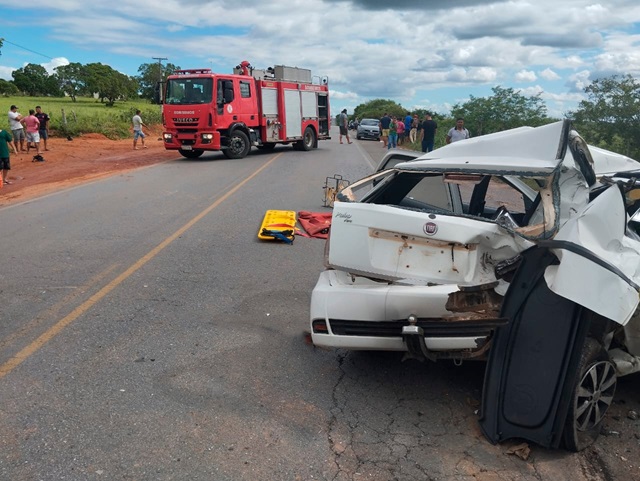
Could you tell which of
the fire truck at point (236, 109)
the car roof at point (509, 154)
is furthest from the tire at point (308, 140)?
the car roof at point (509, 154)

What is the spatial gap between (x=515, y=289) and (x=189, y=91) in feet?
61.2

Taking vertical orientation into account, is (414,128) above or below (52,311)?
above

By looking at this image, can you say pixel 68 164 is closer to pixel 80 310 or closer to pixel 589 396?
pixel 80 310

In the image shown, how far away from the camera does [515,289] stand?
11.0 feet

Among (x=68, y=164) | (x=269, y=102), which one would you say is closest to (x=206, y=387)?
(x=68, y=164)

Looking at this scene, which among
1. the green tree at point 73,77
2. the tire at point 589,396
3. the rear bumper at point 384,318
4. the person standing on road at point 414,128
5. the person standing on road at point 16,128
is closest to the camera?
the tire at point 589,396

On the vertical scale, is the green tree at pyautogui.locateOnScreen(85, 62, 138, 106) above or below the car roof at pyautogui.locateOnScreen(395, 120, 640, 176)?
above

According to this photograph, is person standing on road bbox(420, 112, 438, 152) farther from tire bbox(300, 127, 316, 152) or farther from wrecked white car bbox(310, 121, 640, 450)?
wrecked white car bbox(310, 121, 640, 450)

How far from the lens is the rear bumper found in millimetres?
3467

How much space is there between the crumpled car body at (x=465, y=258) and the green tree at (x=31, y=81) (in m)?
125

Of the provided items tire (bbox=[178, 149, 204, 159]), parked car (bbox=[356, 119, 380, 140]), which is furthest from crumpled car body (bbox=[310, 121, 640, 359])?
parked car (bbox=[356, 119, 380, 140])

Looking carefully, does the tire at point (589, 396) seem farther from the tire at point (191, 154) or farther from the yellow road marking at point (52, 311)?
the tire at point (191, 154)

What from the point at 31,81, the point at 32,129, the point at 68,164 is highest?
the point at 31,81

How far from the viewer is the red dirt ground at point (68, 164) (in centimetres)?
1489
